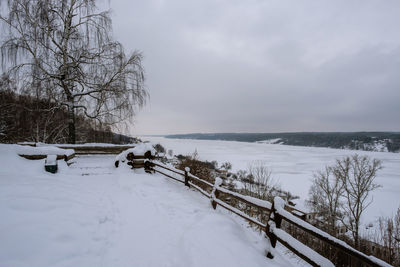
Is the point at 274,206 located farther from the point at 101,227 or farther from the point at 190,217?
the point at 101,227

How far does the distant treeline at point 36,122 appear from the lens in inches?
343

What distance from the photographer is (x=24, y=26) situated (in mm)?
7426

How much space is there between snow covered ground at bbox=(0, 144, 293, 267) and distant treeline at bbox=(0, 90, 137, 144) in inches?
158

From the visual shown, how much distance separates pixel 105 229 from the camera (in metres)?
3.57

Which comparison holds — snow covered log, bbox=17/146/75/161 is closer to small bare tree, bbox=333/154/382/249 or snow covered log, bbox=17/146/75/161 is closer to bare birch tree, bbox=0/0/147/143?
bare birch tree, bbox=0/0/147/143

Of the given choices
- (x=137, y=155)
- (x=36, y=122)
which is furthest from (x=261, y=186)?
(x=36, y=122)

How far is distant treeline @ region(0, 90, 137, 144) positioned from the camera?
8.72 meters

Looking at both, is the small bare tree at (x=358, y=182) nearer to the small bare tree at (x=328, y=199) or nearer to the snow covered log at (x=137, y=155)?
the small bare tree at (x=328, y=199)

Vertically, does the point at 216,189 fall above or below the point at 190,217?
above

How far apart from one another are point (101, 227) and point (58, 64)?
8745 mm

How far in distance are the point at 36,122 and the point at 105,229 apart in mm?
12498

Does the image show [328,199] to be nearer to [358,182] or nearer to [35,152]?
[358,182]

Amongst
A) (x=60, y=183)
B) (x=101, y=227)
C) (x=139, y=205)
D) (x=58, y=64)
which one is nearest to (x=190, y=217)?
(x=139, y=205)

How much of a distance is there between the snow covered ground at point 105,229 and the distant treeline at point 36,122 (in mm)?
4024
